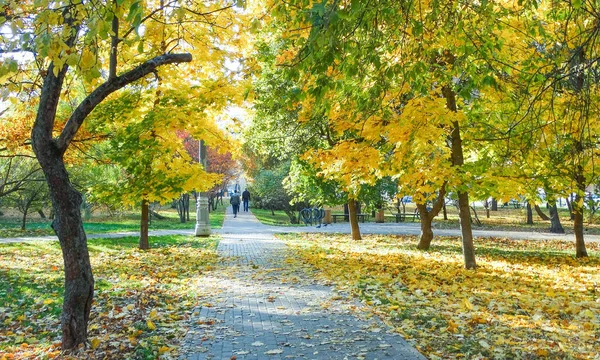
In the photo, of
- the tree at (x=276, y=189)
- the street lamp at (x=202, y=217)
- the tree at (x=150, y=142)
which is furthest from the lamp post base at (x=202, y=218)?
the tree at (x=276, y=189)

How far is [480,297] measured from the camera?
745cm

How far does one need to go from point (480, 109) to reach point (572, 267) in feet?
14.5

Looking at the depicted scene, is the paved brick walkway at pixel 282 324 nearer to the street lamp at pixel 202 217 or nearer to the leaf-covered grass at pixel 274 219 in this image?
the street lamp at pixel 202 217

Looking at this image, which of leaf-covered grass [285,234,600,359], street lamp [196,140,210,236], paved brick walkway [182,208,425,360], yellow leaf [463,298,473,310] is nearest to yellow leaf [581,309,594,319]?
leaf-covered grass [285,234,600,359]

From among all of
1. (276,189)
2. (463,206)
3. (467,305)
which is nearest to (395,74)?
(467,305)

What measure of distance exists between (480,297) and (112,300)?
5.60 meters

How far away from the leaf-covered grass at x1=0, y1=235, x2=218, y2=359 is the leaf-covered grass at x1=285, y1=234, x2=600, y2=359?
268 cm

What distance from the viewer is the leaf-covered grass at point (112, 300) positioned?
209 inches

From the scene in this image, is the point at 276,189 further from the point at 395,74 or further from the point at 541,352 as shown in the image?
the point at 541,352

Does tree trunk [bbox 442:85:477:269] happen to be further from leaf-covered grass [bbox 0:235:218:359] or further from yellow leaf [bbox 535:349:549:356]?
yellow leaf [bbox 535:349:549:356]

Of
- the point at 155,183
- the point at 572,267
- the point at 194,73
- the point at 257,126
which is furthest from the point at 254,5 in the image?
the point at 572,267

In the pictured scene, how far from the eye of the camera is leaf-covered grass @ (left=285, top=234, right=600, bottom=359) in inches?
201

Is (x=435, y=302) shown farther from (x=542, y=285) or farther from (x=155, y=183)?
(x=155, y=183)

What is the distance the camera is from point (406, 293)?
7824 mm
